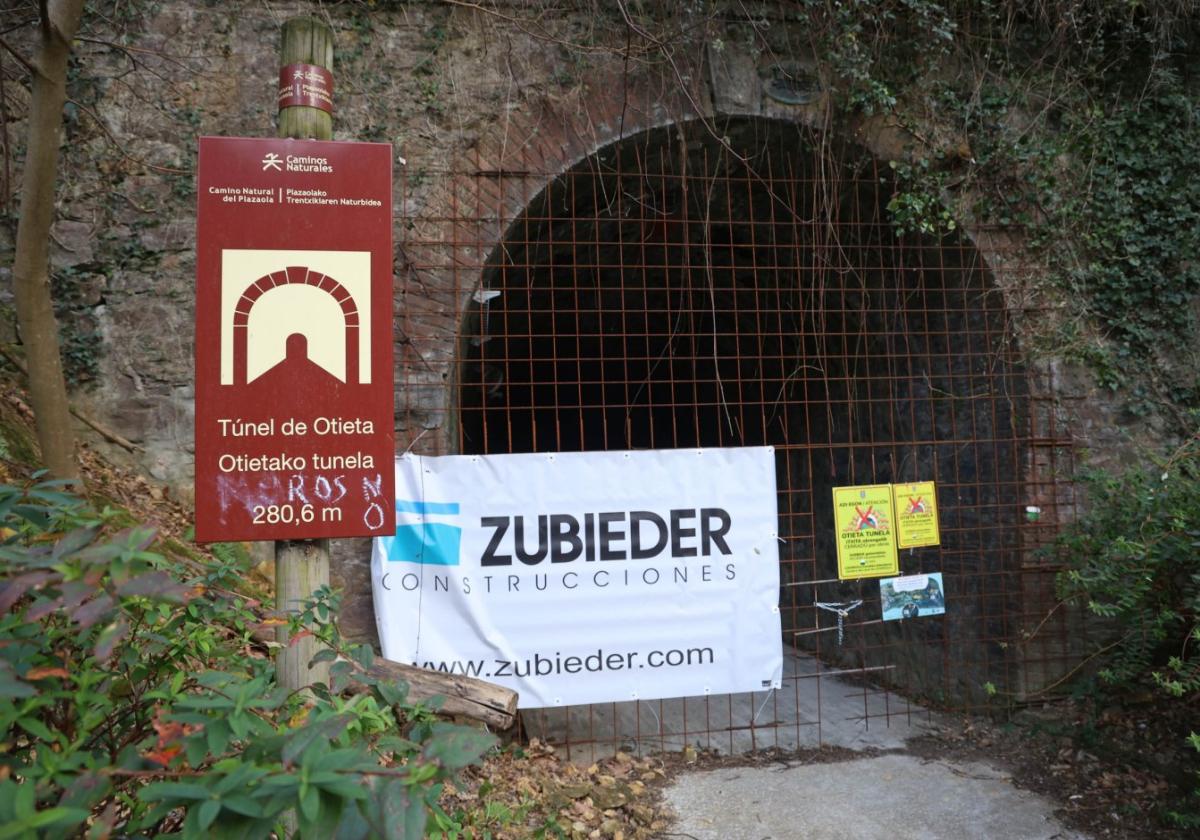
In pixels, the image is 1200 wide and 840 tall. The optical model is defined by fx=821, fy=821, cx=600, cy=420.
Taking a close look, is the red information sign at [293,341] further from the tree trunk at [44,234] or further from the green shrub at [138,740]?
the tree trunk at [44,234]

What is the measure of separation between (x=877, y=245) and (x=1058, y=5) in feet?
5.56

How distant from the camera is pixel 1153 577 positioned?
12.2 feet

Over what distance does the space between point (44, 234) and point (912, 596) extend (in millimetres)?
4719

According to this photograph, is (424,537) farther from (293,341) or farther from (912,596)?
(912,596)

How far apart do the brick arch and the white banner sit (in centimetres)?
198

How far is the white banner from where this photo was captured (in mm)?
3992

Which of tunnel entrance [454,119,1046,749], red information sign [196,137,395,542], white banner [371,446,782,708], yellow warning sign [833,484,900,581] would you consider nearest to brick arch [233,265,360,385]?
red information sign [196,137,395,542]

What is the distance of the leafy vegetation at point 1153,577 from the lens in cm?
358

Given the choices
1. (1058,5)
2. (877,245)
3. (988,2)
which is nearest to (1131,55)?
(1058,5)

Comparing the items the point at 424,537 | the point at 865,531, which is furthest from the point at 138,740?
the point at 865,531

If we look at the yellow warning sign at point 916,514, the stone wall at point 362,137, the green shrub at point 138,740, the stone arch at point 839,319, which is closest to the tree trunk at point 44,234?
the stone wall at point 362,137

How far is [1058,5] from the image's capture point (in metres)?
4.93

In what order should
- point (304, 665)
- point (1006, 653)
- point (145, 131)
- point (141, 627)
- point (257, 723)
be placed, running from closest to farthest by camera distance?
point (257, 723), point (141, 627), point (304, 665), point (145, 131), point (1006, 653)

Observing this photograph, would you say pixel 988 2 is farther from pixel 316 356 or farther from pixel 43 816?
pixel 43 816
